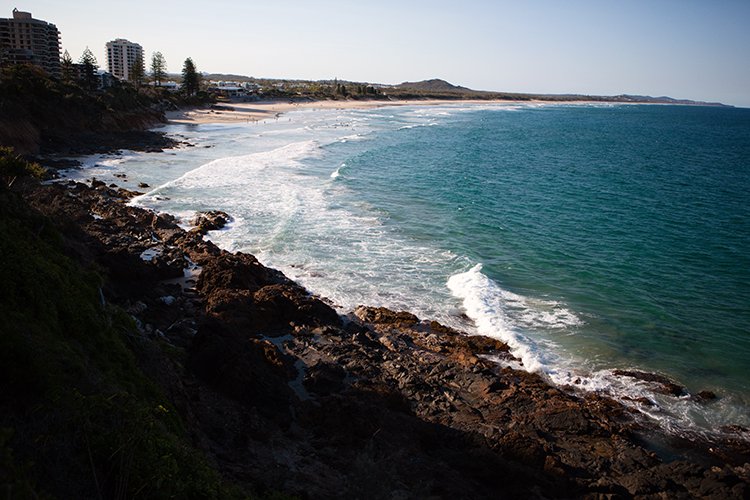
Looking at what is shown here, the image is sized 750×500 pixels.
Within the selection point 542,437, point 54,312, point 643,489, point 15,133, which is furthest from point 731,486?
point 15,133

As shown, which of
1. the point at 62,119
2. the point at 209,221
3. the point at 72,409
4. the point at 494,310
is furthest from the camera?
the point at 62,119

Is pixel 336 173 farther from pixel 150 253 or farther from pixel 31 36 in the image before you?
pixel 31 36

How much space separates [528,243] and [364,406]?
16.5m

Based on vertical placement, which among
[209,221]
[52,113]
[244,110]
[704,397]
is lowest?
[704,397]

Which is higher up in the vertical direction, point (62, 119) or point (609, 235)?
point (62, 119)

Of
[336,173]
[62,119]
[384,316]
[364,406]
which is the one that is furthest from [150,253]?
[62,119]

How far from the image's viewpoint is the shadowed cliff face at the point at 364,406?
31.8ft

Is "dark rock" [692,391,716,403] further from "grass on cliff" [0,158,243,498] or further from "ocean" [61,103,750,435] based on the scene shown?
"grass on cliff" [0,158,243,498]

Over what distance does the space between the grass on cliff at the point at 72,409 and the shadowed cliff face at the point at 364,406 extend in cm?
137

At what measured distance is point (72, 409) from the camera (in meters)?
5.73

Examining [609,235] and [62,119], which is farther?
[62,119]

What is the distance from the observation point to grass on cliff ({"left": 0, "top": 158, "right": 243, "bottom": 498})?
5.03 m

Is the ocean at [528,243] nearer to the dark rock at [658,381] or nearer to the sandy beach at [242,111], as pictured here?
the dark rock at [658,381]

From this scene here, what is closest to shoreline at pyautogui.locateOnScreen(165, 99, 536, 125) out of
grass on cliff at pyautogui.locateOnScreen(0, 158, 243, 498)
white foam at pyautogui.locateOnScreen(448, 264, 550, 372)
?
white foam at pyautogui.locateOnScreen(448, 264, 550, 372)
